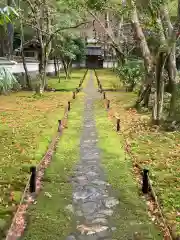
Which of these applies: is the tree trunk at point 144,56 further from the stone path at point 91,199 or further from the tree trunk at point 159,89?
the stone path at point 91,199

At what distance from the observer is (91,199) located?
830 centimetres

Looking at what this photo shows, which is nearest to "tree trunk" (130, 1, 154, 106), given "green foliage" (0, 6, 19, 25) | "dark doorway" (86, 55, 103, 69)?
"green foliage" (0, 6, 19, 25)

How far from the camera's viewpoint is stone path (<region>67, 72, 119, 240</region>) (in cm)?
680

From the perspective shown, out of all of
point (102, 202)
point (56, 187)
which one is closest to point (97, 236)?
point (102, 202)

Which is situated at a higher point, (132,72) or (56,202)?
(132,72)

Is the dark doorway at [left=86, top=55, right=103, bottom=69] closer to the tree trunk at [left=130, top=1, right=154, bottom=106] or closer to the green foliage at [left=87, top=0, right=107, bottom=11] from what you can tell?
the green foliage at [left=87, top=0, right=107, bottom=11]

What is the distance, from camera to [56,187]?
8.99 meters

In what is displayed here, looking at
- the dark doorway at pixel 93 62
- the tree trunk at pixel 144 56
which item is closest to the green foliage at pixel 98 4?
the tree trunk at pixel 144 56

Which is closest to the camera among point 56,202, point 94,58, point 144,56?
point 56,202

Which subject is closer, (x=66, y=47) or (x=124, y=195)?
(x=124, y=195)

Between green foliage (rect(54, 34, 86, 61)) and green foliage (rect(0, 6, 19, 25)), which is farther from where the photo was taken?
green foliage (rect(54, 34, 86, 61))

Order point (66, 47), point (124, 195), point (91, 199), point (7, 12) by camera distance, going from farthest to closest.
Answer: point (66, 47), point (124, 195), point (91, 199), point (7, 12)

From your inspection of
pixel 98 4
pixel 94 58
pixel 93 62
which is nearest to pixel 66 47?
pixel 98 4

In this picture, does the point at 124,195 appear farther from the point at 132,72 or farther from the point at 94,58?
the point at 94,58
